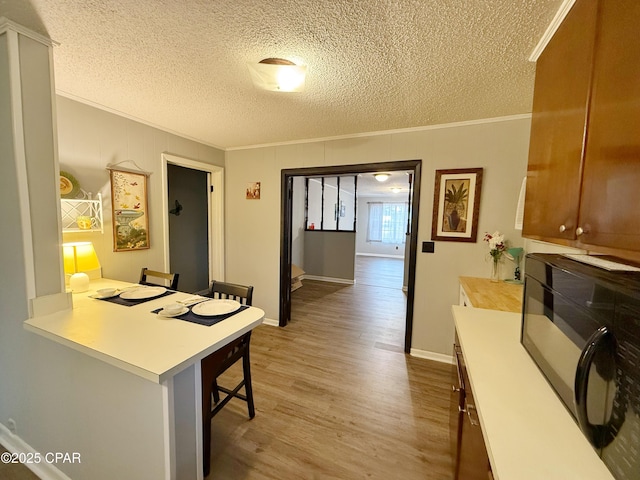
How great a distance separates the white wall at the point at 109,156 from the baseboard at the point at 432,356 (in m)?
2.85

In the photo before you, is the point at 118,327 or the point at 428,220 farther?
the point at 428,220

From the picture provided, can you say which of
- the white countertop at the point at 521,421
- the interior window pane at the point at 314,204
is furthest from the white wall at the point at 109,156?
the interior window pane at the point at 314,204

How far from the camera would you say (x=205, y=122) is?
2486mm

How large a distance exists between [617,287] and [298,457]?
173cm

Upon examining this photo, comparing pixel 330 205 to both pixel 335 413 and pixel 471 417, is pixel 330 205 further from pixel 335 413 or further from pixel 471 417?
pixel 471 417

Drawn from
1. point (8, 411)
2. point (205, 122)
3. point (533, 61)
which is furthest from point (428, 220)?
point (8, 411)

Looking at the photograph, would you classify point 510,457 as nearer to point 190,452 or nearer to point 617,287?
point 617,287

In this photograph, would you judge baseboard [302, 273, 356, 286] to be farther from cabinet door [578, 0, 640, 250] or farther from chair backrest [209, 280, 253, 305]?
cabinet door [578, 0, 640, 250]

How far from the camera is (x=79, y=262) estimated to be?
1904mm

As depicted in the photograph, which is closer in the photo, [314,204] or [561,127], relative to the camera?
[561,127]

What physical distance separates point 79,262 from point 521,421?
8.84 feet

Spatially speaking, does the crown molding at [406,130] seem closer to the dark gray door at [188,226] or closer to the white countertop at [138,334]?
the dark gray door at [188,226]

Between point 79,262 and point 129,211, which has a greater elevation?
point 129,211

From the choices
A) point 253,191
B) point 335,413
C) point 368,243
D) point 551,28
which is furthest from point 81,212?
point 368,243
